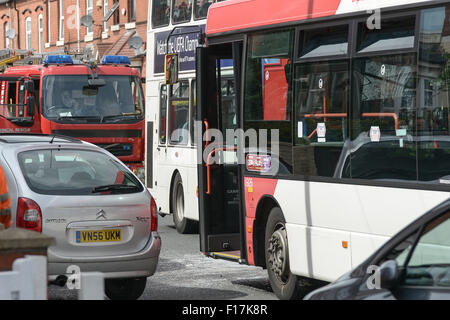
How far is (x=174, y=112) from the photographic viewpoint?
1798 cm

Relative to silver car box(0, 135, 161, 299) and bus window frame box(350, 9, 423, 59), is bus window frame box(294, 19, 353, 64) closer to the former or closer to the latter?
bus window frame box(350, 9, 423, 59)

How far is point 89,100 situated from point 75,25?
26.9m

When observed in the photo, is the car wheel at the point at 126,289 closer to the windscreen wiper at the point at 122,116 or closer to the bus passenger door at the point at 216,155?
the bus passenger door at the point at 216,155

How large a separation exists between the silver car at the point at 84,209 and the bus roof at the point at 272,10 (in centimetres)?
215

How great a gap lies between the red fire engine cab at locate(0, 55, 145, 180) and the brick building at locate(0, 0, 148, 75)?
11.6 meters

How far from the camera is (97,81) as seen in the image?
70.4 feet

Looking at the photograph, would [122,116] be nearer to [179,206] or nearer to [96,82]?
[96,82]

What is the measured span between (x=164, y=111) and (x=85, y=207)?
9.13 m

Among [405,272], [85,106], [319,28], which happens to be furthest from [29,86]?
[405,272]

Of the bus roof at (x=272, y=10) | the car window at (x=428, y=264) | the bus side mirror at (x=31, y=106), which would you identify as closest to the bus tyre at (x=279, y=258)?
the bus roof at (x=272, y=10)

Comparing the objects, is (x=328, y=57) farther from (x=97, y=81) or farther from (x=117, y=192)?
(x=97, y=81)
